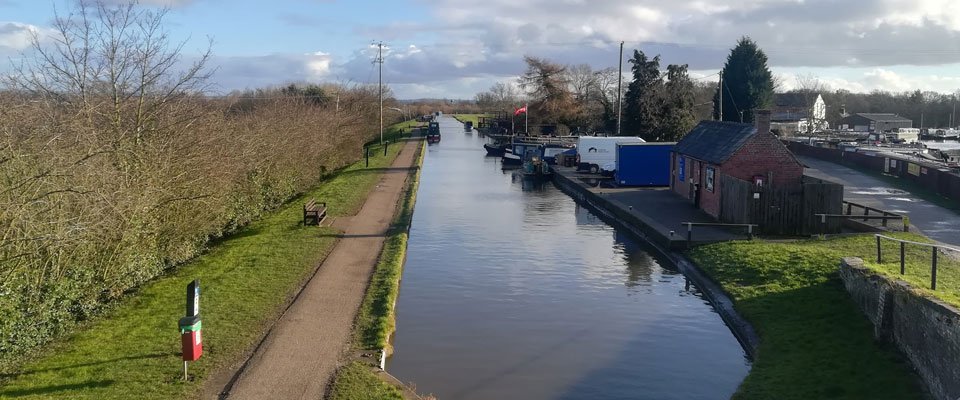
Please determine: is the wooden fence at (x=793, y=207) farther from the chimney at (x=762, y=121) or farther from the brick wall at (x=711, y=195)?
the chimney at (x=762, y=121)

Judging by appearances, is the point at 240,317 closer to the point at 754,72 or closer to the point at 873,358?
the point at 873,358

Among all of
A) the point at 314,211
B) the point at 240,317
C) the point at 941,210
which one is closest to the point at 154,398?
the point at 240,317

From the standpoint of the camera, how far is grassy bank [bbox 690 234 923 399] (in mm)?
11500

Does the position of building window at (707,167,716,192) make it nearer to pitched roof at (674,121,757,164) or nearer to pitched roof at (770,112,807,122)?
pitched roof at (674,121,757,164)

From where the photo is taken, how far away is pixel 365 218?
27.8 metres

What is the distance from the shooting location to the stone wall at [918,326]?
10.1 m

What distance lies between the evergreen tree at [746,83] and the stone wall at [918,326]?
61.9 meters

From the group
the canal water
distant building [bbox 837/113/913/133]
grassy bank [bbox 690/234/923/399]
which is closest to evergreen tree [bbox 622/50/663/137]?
the canal water

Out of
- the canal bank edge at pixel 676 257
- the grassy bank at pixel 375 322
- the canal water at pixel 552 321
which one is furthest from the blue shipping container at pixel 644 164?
the grassy bank at pixel 375 322

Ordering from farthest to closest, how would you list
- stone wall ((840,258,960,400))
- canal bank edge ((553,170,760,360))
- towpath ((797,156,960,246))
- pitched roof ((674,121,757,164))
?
pitched roof ((674,121,757,164)) → towpath ((797,156,960,246)) → canal bank edge ((553,170,760,360)) → stone wall ((840,258,960,400))

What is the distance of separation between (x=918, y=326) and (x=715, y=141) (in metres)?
20.0

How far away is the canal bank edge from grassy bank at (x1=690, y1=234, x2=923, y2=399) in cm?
20

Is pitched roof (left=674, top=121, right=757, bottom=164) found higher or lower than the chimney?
lower

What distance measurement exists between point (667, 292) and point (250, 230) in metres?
13.5
